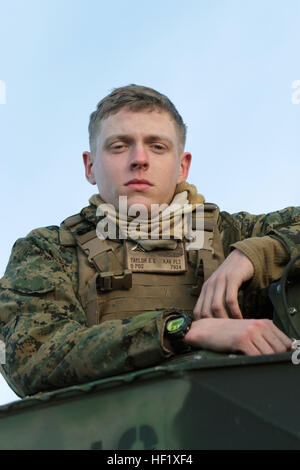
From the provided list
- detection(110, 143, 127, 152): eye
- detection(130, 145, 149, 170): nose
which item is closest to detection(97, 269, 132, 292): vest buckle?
detection(130, 145, 149, 170): nose

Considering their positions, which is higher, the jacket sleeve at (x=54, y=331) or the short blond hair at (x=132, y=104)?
the short blond hair at (x=132, y=104)

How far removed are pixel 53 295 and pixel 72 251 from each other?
1.41 ft

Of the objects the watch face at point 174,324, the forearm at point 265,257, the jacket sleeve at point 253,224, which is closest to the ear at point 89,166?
the jacket sleeve at point 253,224

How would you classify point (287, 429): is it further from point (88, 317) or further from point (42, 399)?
point (88, 317)

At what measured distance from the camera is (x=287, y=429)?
1.97 m

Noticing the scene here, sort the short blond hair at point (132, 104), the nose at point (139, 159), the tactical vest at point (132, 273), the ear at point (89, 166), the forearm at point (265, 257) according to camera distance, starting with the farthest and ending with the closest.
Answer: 1. the ear at point (89, 166)
2. the short blond hair at point (132, 104)
3. the nose at point (139, 159)
4. the tactical vest at point (132, 273)
5. the forearm at point (265, 257)

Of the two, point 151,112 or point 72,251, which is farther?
point 151,112

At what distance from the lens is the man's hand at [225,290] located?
295cm

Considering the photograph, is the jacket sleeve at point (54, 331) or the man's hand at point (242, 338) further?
the jacket sleeve at point (54, 331)

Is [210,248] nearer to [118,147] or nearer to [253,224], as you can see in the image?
[253,224]

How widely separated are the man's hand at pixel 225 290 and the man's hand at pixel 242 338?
255mm

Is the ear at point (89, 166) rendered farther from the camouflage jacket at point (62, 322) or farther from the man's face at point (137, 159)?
the camouflage jacket at point (62, 322)

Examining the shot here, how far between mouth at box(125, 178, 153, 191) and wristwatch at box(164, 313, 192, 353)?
1218 mm
